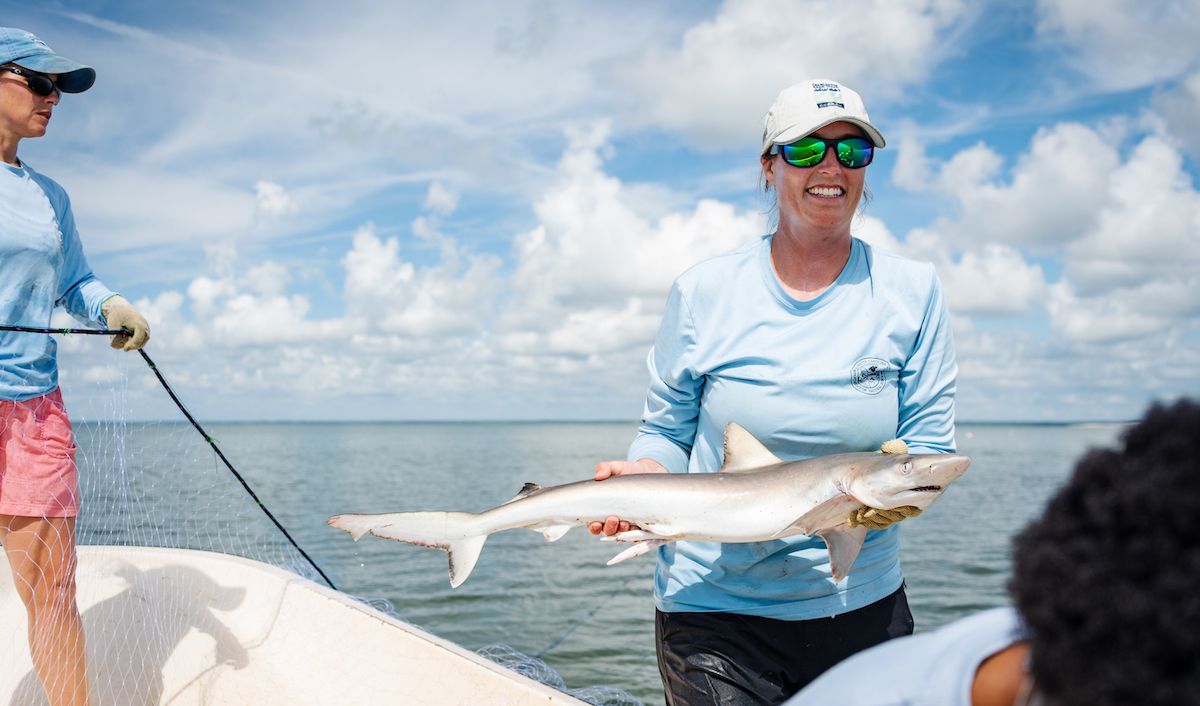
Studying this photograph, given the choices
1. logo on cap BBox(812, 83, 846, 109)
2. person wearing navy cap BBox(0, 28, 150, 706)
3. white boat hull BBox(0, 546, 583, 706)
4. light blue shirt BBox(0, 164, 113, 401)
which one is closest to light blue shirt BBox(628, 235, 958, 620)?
logo on cap BBox(812, 83, 846, 109)

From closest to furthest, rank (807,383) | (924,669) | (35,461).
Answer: (924,669), (807,383), (35,461)

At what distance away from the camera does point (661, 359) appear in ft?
10.6

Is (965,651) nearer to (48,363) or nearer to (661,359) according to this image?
(661,359)

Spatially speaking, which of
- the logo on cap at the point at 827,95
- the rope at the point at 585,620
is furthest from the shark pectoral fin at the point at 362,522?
the rope at the point at 585,620

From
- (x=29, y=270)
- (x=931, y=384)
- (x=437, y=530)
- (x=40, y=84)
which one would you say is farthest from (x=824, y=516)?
(x=40, y=84)

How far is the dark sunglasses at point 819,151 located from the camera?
2.93m

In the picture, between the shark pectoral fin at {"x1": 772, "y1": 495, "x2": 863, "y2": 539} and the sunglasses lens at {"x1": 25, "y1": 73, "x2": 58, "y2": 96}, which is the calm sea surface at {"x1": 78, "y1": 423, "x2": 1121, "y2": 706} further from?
the sunglasses lens at {"x1": 25, "y1": 73, "x2": 58, "y2": 96}

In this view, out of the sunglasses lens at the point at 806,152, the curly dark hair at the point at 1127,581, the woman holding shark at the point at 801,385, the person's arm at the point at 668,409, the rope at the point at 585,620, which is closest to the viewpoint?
the curly dark hair at the point at 1127,581

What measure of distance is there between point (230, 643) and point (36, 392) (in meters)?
2.20

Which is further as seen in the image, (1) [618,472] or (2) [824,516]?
(1) [618,472]

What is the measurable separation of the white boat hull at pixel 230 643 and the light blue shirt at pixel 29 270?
206 cm

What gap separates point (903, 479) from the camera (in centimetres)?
256

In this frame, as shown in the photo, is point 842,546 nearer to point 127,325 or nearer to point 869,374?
point 869,374

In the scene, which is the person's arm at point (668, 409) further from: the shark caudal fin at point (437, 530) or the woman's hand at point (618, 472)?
the shark caudal fin at point (437, 530)
